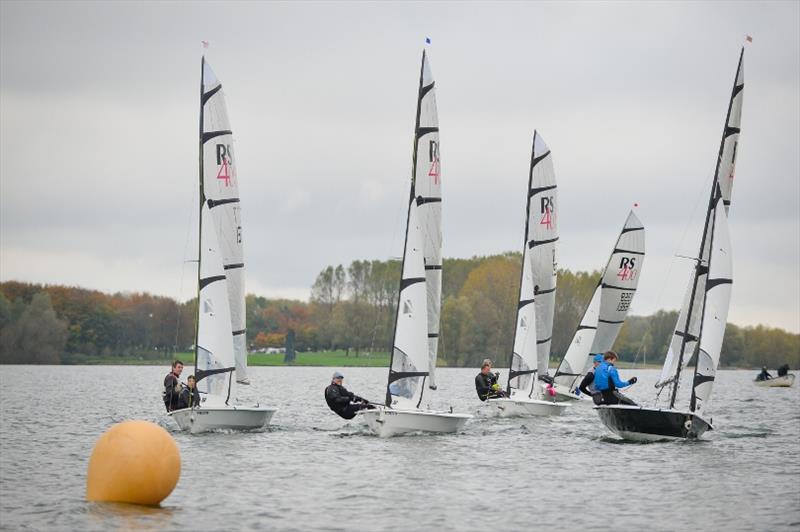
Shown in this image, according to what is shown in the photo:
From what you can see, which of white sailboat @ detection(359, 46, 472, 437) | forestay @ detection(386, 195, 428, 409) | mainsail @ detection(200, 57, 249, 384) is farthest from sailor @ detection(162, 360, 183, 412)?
forestay @ detection(386, 195, 428, 409)

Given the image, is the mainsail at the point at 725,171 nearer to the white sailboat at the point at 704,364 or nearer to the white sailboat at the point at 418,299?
the white sailboat at the point at 704,364

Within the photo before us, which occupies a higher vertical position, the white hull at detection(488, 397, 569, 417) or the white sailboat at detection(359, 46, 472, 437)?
the white sailboat at detection(359, 46, 472, 437)

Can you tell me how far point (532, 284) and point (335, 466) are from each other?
16.3 metres

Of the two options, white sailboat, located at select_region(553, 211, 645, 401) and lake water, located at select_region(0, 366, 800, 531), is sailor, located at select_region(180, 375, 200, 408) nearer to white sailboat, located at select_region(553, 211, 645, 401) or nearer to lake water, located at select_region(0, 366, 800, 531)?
lake water, located at select_region(0, 366, 800, 531)

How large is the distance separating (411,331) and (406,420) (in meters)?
2.20

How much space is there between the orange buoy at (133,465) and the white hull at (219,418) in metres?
11.5

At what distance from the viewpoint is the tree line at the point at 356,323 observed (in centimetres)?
10500

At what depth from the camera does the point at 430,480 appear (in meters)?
24.7

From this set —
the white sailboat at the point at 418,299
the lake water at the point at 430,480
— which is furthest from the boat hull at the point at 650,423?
the white sailboat at the point at 418,299

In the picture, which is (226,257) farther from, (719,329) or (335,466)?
(719,329)

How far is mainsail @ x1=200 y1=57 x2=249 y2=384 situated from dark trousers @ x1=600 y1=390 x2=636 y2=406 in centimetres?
958

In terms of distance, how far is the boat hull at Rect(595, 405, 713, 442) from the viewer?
30.0 m

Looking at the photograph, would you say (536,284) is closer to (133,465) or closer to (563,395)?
(563,395)

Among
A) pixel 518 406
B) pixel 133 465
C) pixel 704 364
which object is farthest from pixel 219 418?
pixel 133 465
